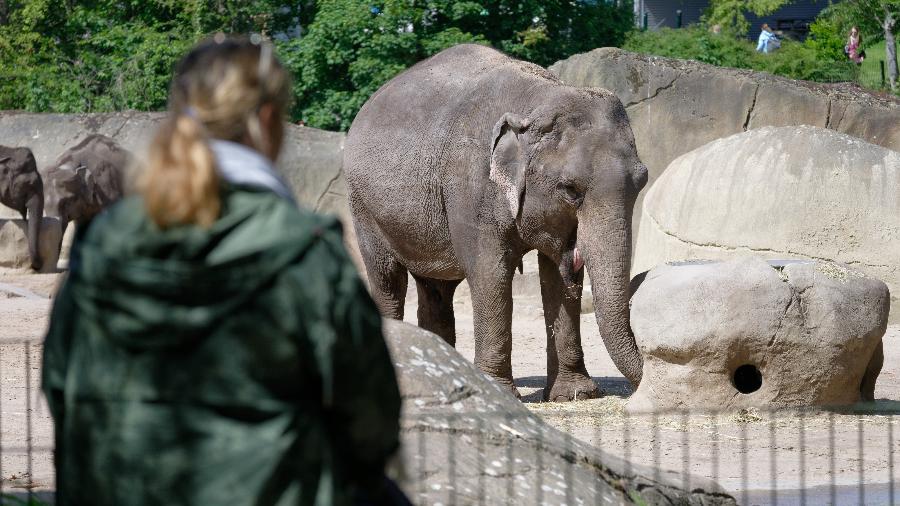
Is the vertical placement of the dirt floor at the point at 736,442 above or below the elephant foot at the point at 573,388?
above

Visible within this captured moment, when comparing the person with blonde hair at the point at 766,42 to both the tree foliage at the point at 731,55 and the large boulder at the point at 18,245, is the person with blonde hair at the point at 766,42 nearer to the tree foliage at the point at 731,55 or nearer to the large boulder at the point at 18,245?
the tree foliage at the point at 731,55

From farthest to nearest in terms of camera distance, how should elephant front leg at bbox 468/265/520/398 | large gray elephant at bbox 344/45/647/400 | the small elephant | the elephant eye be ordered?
the small elephant < elephant front leg at bbox 468/265/520/398 < the elephant eye < large gray elephant at bbox 344/45/647/400

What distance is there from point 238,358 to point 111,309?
0.78 ft

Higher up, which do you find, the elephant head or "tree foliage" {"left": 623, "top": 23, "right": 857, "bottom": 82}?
the elephant head

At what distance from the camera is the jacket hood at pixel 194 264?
2.21 meters

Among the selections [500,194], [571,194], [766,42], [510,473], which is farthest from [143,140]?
[766,42]

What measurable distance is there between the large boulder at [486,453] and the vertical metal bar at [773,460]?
50.4 inches

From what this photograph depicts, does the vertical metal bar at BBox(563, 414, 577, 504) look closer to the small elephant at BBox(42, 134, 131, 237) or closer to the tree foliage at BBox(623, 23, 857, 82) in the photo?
the small elephant at BBox(42, 134, 131, 237)

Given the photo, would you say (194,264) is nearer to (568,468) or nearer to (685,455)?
(568,468)

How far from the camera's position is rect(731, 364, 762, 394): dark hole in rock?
28.0 ft

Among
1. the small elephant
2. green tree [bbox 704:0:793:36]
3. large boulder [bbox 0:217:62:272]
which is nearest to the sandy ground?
large boulder [bbox 0:217:62:272]

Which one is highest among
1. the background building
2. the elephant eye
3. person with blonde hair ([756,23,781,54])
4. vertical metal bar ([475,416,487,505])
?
vertical metal bar ([475,416,487,505])

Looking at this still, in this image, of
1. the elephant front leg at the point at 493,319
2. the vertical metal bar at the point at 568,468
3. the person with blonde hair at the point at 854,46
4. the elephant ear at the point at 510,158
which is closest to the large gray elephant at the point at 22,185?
the elephant front leg at the point at 493,319

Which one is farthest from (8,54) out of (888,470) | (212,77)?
(212,77)
